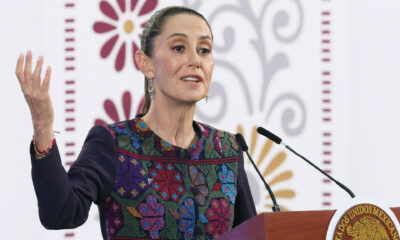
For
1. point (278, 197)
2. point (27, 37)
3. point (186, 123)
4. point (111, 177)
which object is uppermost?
point (27, 37)

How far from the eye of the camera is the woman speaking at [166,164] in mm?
2195

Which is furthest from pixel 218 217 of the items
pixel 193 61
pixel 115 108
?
pixel 115 108

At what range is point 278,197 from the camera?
3871mm

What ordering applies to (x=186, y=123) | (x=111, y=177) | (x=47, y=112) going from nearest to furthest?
(x=47, y=112)
(x=111, y=177)
(x=186, y=123)

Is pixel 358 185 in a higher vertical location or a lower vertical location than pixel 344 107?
lower

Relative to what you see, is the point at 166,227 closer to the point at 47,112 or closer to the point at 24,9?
the point at 47,112

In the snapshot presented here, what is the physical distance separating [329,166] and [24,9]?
1.76 meters

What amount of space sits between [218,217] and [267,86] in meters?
1.76

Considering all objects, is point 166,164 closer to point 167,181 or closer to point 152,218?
point 167,181

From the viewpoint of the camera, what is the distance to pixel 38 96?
1.73 meters

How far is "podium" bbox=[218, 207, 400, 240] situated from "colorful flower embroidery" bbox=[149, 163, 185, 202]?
1.89ft

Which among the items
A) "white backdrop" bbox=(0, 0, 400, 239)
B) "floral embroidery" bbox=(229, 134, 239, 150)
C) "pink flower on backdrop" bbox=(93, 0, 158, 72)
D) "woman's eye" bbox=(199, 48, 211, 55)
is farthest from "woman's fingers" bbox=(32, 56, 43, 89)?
"pink flower on backdrop" bbox=(93, 0, 158, 72)

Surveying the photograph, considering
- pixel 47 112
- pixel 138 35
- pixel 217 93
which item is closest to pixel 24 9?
pixel 138 35

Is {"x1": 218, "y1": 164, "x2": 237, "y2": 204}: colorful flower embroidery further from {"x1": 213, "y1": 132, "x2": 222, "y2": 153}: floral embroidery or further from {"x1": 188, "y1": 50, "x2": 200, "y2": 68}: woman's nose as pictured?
{"x1": 188, "y1": 50, "x2": 200, "y2": 68}: woman's nose
